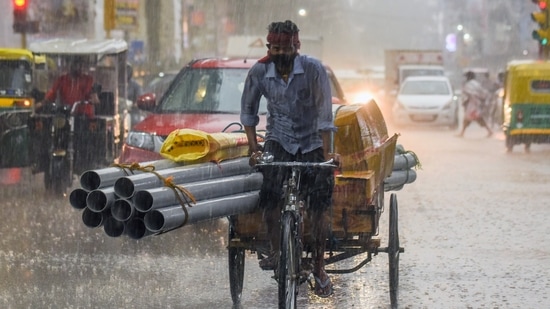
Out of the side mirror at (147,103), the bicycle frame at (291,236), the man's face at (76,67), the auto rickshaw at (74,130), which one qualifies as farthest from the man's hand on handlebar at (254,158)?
the man's face at (76,67)

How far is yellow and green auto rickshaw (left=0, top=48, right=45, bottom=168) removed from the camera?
49.8 feet

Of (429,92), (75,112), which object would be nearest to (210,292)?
(75,112)

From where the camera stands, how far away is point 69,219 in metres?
12.6

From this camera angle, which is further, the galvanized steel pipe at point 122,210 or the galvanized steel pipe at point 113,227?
the galvanized steel pipe at point 113,227

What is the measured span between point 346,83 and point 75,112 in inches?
1246

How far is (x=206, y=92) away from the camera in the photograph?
42.5 ft

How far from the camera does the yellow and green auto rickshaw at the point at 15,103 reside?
49.8 feet

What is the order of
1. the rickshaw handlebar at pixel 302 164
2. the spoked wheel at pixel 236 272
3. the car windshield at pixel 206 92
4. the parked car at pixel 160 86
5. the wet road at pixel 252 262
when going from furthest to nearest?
the parked car at pixel 160 86
the car windshield at pixel 206 92
the wet road at pixel 252 262
the spoked wheel at pixel 236 272
the rickshaw handlebar at pixel 302 164

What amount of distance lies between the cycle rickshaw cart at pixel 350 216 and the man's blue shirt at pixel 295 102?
481 mm

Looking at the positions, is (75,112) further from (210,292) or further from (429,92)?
(429,92)

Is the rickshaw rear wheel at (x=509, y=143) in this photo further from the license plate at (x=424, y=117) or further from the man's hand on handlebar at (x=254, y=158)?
the man's hand on handlebar at (x=254, y=158)

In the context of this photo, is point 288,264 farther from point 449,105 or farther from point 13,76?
point 449,105

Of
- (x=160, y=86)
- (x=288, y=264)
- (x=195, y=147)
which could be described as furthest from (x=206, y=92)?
(x=160, y=86)

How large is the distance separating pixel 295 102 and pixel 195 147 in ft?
2.12
